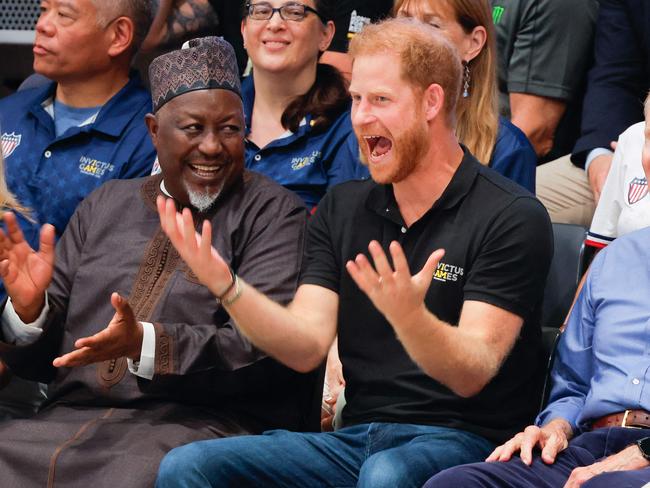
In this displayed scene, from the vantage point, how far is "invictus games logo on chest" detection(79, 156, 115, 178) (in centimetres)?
412

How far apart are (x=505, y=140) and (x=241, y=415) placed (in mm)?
1274

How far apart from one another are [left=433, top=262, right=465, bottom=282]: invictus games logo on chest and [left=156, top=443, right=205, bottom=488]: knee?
754mm

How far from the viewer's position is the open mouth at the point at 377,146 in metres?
3.12

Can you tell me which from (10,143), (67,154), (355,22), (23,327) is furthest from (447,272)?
(10,143)

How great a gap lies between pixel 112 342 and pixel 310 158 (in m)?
1.25

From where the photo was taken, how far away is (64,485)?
3062 millimetres

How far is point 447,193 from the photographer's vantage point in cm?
309

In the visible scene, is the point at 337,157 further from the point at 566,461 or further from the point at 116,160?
the point at 566,461

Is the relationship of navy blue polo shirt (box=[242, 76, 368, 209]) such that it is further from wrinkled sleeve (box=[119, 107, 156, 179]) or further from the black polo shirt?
the black polo shirt

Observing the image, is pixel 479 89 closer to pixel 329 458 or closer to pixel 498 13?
pixel 498 13

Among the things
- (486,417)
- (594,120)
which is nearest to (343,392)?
(486,417)

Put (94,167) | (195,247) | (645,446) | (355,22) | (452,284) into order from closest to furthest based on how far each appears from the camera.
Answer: (645,446) → (195,247) → (452,284) → (94,167) → (355,22)

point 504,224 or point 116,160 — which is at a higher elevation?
point 504,224

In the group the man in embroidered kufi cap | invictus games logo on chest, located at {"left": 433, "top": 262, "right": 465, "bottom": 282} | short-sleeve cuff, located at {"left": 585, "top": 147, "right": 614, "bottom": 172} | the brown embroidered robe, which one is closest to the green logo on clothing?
short-sleeve cuff, located at {"left": 585, "top": 147, "right": 614, "bottom": 172}
